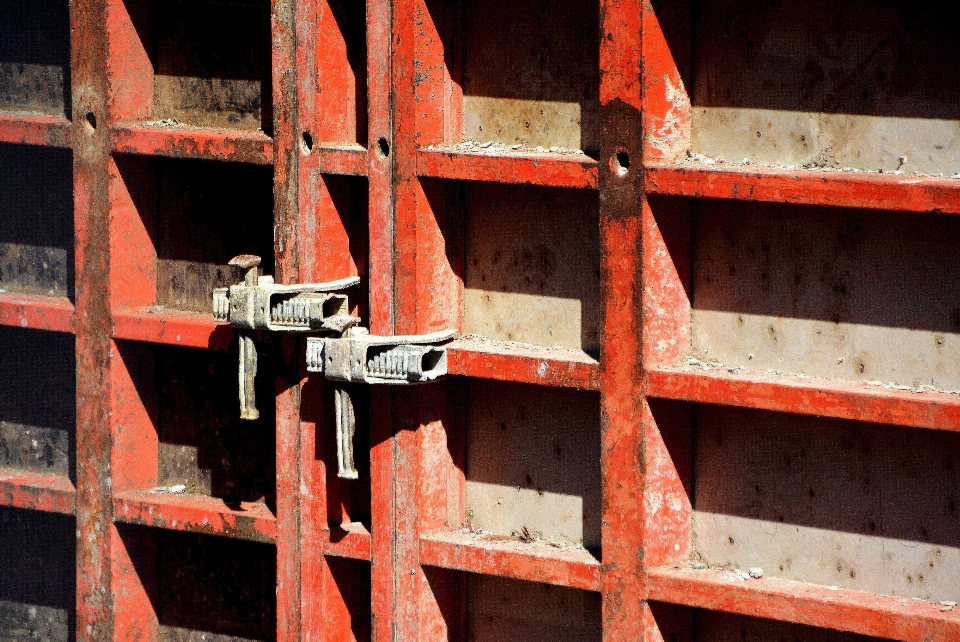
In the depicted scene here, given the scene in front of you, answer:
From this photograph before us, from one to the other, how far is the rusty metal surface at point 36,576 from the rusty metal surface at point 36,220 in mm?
1253

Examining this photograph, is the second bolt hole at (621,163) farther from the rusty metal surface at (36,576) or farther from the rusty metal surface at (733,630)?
the rusty metal surface at (36,576)

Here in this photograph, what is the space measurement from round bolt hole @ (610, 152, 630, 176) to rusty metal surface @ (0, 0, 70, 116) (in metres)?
3.18

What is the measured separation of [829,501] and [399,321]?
1.94m

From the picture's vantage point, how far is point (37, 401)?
8219 mm

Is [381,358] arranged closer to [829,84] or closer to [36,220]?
[829,84]

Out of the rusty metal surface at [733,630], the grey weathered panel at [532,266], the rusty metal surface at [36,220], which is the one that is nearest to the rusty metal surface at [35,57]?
the rusty metal surface at [36,220]

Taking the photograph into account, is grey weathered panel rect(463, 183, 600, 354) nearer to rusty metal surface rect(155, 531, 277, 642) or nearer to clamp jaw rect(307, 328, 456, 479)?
clamp jaw rect(307, 328, 456, 479)

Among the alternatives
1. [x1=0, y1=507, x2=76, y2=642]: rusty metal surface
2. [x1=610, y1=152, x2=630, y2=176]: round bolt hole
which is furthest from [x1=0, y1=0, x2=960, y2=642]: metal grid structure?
[x1=0, y1=507, x2=76, y2=642]: rusty metal surface

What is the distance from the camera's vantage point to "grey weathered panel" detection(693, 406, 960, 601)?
19.5 feet

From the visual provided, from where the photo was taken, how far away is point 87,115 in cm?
752

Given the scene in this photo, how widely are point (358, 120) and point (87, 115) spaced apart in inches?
55.8

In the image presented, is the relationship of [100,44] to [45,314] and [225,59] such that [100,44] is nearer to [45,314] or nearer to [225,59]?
[225,59]

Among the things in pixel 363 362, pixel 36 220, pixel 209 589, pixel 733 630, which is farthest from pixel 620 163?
pixel 36 220

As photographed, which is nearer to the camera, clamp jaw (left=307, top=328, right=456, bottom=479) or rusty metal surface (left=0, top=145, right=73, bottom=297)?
clamp jaw (left=307, top=328, right=456, bottom=479)
